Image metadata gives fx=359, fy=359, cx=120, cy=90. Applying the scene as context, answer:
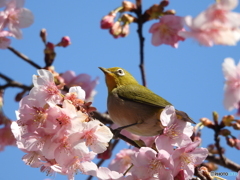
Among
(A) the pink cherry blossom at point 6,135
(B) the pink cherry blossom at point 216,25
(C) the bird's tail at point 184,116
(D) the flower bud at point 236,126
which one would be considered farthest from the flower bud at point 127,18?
(B) the pink cherry blossom at point 216,25

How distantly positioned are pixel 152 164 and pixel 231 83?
1.03 m

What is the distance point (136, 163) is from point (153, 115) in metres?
0.72

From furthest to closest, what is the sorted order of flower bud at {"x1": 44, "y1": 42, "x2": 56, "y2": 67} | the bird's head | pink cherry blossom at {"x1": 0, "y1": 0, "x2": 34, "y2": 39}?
flower bud at {"x1": 44, "y1": 42, "x2": 56, "y2": 67} → the bird's head → pink cherry blossom at {"x1": 0, "y1": 0, "x2": 34, "y2": 39}

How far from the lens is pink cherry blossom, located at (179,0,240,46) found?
69.1 inches

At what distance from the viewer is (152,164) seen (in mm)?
2314

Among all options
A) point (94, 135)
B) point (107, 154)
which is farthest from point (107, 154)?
point (94, 135)

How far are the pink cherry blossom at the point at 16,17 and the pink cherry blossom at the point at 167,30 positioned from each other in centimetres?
148

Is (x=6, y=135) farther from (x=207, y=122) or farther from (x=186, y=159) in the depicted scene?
(x=186, y=159)

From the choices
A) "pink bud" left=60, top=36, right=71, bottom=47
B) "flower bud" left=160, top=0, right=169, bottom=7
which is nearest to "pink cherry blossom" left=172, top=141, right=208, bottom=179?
"flower bud" left=160, top=0, right=169, bottom=7

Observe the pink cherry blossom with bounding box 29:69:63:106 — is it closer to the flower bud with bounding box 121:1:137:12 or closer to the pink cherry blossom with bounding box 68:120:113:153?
the pink cherry blossom with bounding box 68:120:113:153

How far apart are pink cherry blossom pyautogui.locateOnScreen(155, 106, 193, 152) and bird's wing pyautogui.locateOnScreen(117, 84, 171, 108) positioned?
0.46m

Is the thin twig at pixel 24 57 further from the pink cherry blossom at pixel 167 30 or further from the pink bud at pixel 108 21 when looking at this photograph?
the pink cherry blossom at pixel 167 30

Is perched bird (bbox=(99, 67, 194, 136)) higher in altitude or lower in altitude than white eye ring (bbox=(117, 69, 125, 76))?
lower

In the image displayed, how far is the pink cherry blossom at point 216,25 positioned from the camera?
175cm
